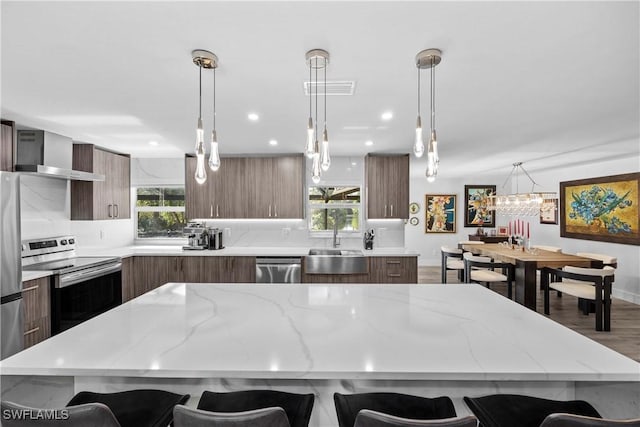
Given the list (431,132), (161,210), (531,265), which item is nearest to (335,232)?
(531,265)

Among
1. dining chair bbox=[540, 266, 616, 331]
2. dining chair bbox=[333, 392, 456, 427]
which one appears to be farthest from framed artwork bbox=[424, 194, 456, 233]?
dining chair bbox=[333, 392, 456, 427]

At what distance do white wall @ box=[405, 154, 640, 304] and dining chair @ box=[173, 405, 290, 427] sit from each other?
5.49 m

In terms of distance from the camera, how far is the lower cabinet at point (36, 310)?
2707 mm

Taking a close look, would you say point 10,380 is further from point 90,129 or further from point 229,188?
point 229,188

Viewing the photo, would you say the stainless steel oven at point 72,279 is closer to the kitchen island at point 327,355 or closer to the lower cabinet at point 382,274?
the kitchen island at point 327,355

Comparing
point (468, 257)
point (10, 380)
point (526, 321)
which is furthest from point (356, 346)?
point (468, 257)

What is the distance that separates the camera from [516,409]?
4.04 feet

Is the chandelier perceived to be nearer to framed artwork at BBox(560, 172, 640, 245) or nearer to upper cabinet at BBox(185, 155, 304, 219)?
framed artwork at BBox(560, 172, 640, 245)

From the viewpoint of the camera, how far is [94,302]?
339 cm

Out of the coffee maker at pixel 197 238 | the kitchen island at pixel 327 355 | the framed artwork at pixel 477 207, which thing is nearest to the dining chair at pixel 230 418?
the kitchen island at pixel 327 355

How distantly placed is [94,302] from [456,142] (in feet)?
15.0

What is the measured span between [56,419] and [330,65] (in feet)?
6.53

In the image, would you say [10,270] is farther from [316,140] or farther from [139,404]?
[316,140]

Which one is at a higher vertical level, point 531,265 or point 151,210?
point 151,210
